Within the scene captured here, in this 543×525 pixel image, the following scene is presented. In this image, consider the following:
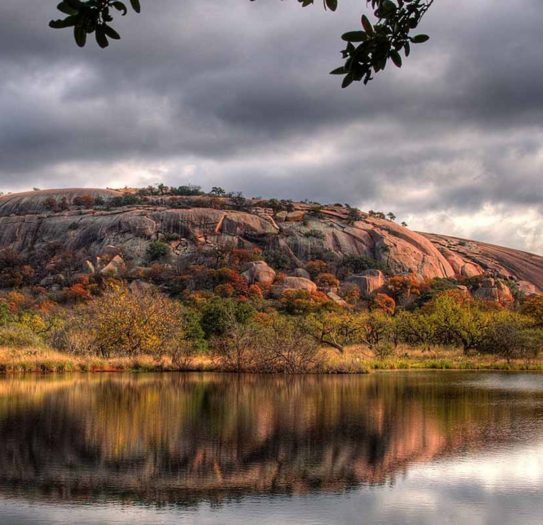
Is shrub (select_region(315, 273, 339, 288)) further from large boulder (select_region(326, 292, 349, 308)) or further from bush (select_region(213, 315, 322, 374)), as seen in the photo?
bush (select_region(213, 315, 322, 374))

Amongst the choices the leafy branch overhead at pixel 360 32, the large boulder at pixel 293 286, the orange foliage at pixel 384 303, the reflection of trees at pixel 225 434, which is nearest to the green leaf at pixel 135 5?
the leafy branch overhead at pixel 360 32

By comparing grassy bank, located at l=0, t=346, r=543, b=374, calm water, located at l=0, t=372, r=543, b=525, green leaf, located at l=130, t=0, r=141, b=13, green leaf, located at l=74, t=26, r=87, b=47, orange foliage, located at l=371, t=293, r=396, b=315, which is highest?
orange foliage, located at l=371, t=293, r=396, b=315

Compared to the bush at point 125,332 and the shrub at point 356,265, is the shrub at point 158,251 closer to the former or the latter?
the shrub at point 356,265

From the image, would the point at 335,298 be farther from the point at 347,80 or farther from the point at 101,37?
the point at 101,37

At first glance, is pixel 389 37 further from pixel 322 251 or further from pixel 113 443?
pixel 322 251

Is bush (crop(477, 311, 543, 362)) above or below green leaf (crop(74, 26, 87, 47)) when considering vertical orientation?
below

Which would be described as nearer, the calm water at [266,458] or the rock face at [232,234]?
the calm water at [266,458]

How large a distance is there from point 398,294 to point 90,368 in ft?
235

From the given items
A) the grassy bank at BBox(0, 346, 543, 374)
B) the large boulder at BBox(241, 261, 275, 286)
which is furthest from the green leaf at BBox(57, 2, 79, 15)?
the large boulder at BBox(241, 261, 275, 286)

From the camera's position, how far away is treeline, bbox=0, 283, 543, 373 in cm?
4134

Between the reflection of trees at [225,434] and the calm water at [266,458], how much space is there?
5cm

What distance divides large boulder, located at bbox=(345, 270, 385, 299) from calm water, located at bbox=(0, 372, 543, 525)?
253 feet

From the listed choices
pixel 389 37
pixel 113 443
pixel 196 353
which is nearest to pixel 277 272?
pixel 196 353

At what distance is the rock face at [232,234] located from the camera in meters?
117
